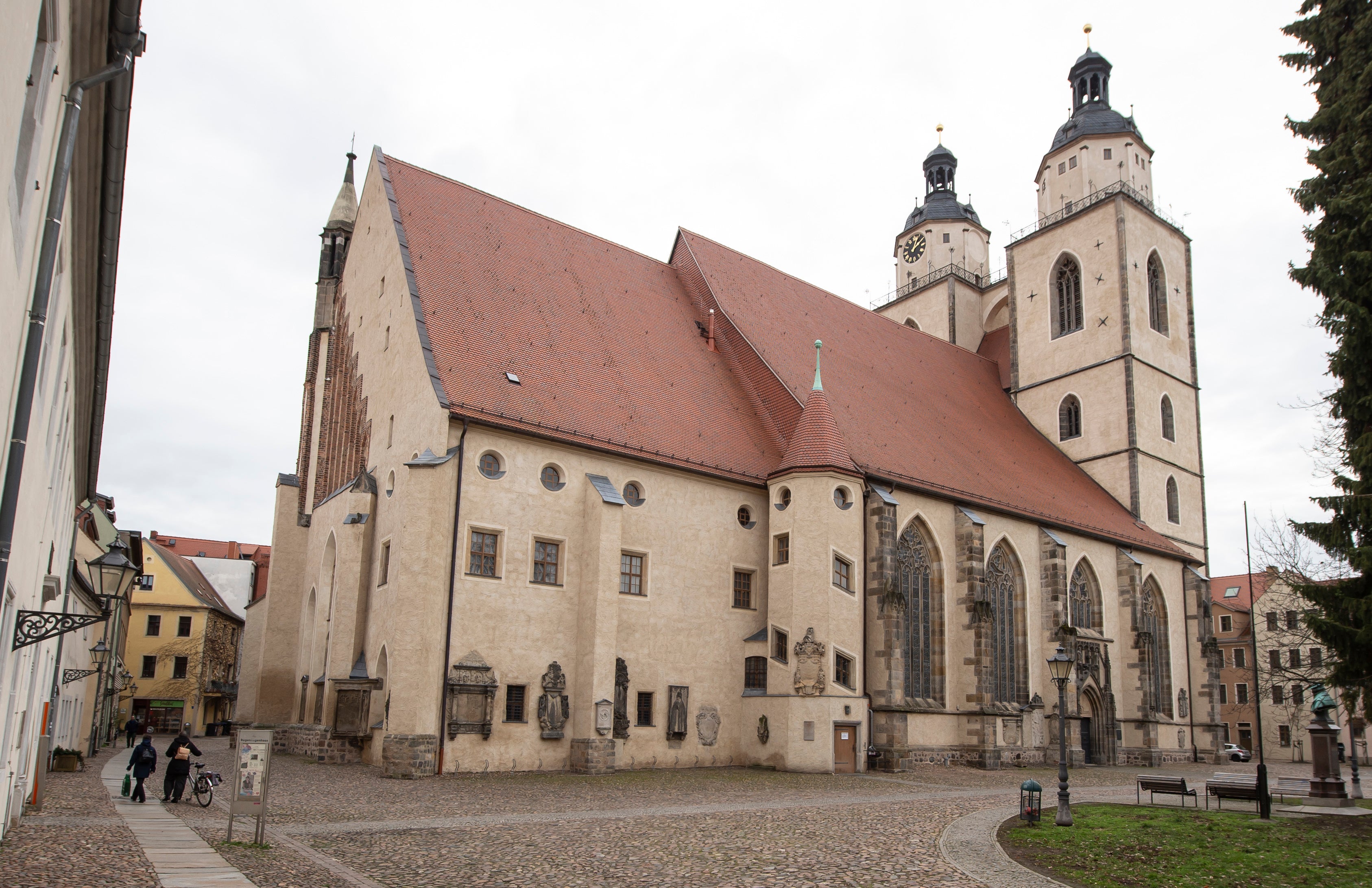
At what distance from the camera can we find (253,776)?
1093cm

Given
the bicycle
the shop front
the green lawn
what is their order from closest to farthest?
the green lawn, the bicycle, the shop front

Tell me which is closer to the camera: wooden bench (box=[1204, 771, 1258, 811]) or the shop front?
wooden bench (box=[1204, 771, 1258, 811])

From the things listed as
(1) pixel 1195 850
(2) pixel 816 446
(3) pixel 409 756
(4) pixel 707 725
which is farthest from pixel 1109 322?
(3) pixel 409 756

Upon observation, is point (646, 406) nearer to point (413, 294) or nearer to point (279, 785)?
point (413, 294)

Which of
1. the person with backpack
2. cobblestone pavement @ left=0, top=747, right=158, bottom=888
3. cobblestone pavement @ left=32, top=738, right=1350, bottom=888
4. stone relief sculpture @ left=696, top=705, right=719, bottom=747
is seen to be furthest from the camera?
the person with backpack

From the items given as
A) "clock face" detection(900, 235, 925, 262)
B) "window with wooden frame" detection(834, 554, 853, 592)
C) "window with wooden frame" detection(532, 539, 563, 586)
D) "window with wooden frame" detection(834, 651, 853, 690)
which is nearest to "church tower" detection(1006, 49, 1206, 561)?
"clock face" detection(900, 235, 925, 262)

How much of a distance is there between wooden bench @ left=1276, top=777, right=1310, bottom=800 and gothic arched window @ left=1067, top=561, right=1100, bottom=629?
10.7 m

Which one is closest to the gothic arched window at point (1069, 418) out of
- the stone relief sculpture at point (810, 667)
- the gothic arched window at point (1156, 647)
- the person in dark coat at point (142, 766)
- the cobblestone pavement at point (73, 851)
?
the gothic arched window at point (1156, 647)

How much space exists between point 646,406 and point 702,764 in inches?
352

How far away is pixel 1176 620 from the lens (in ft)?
120

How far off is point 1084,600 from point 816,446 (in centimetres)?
1359

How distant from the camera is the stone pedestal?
1808 centimetres

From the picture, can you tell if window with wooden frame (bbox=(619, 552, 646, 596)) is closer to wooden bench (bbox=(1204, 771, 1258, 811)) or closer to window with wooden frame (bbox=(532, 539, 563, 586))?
window with wooden frame (bbox=(532, 539, 563, 586))

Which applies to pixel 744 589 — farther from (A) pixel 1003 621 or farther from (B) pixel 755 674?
(A) pixel 1003 621
